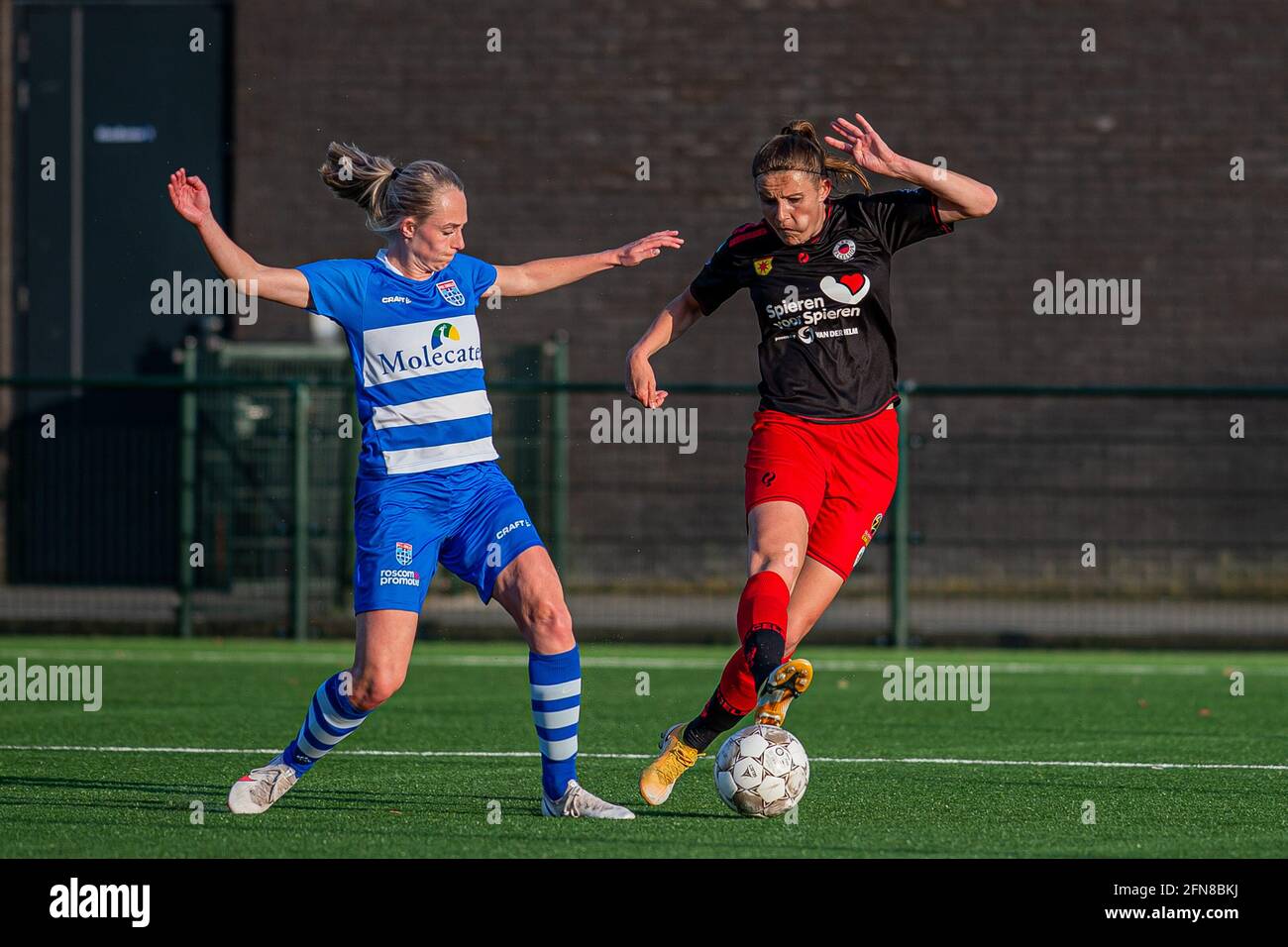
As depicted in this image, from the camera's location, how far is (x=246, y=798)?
246 inches

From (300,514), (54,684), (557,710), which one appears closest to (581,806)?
(557,710)

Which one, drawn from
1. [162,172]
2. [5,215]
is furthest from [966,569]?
[5,215]

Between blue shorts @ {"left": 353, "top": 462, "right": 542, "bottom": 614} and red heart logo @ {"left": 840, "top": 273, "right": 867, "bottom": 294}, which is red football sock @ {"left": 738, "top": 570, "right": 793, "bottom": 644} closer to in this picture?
blue shorts @ {"left": 353, "top": 462, "right": 542, "bottom": 614}

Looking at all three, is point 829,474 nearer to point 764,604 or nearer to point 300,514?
point 764,604

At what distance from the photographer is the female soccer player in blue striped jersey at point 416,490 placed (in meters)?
6.16

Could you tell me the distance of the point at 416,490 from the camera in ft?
20.4

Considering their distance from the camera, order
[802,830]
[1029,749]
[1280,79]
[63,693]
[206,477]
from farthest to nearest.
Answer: [1280,79]
[206,477]
[63,693]
[1029,749]
[802,830]

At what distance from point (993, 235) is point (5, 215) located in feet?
31.7

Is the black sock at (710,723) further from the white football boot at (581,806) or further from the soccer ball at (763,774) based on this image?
the white football boot at (581,806)

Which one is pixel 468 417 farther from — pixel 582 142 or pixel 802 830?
pixel 582 142

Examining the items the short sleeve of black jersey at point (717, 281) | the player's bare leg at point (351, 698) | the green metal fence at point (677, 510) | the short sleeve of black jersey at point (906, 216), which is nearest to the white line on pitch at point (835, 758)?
the player's bare leg at point (351, 698)

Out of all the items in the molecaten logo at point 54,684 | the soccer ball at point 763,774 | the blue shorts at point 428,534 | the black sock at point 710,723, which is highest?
the blue shorts at point 428,534

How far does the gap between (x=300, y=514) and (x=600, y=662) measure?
9.46ft

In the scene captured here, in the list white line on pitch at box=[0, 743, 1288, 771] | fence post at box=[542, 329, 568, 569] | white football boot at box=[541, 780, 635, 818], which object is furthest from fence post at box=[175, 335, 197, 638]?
white football boot at box=[541, 780, 635, 818]
